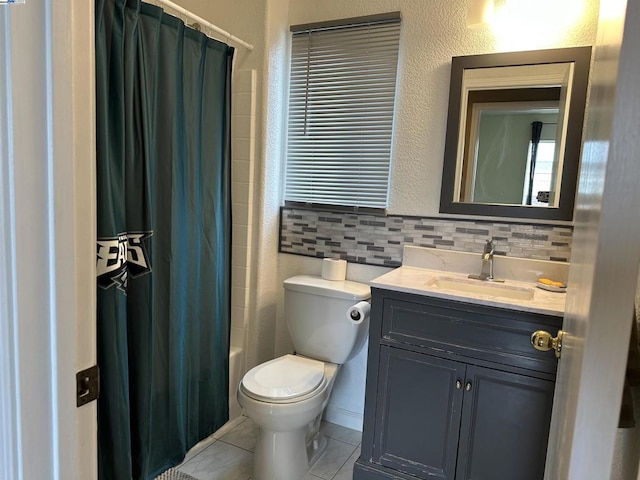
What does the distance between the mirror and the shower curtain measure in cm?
112

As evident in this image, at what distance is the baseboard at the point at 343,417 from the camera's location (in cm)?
232

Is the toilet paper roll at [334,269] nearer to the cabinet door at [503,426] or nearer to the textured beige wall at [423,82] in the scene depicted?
the textured beige wall at [423,82]

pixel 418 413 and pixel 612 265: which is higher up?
pixel 612 265

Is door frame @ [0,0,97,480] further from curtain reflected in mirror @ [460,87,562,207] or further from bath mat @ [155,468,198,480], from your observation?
curtain reflected in mirror @ [460,87,562,207]

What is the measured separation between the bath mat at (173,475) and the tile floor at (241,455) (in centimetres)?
2

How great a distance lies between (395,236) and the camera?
2.16 metres

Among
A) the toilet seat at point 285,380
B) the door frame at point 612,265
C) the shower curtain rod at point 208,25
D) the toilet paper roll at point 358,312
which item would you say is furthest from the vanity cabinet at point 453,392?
the shower curtain rod at point 208,25

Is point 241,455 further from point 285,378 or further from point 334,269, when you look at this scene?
point 334,269

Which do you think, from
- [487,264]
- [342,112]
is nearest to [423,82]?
[342,112]

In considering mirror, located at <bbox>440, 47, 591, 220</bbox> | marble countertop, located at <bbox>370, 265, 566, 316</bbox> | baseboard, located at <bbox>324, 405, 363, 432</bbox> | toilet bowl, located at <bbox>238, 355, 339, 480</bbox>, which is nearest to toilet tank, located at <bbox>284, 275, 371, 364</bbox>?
toilet bowl, located at <bbox>238, 355, 339, 480</bbox>

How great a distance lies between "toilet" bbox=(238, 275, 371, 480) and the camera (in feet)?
5.77

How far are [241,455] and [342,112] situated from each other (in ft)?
5.89

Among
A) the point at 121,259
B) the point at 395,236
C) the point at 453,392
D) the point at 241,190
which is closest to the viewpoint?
the point at 121,259

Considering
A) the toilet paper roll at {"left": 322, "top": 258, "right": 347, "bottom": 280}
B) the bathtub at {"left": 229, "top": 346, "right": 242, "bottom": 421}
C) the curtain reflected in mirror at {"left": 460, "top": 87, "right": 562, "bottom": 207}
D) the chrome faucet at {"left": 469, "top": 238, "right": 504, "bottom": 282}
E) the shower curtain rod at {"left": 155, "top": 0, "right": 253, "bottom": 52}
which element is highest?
the shower curtain rod at {"left": 155, "top": 0, "right": 253, "bottom": 52}
